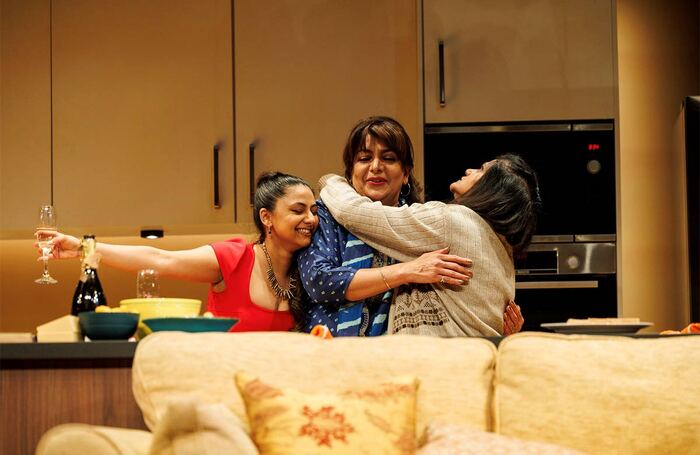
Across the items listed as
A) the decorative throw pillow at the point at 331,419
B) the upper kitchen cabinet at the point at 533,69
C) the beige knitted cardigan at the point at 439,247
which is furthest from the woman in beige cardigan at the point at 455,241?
the upper kitchen cabinet at the point at 533,69

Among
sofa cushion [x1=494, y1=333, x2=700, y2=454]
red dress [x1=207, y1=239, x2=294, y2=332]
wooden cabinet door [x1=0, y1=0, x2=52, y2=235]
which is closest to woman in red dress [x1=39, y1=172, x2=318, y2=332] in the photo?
red dress [x1=207, y1=239, x2=294, y2=332]

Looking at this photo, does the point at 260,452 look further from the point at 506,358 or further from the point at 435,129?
the point at 435,129

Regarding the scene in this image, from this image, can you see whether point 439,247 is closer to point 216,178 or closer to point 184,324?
point 184,324

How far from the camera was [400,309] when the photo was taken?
8.21ft

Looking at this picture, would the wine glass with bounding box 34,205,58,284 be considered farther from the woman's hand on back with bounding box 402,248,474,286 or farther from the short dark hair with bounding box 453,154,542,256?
the short dark hair with bounding box 453,154,542,256

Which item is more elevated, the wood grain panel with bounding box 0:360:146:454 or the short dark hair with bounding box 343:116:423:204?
the short dark hair with bounding box 343:116:423:204

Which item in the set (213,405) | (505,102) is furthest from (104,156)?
(213,405)

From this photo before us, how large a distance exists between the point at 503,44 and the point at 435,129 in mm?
436

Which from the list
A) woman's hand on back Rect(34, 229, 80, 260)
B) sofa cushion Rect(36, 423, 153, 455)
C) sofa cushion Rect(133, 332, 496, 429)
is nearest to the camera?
sofa cushion Rect(36, 423, 153, 455)

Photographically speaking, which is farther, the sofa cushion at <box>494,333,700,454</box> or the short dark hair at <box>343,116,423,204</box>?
the short dark hair at <box>343,116,423,204</box>

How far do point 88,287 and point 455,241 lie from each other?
972mm

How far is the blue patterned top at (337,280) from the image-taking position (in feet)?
8.07

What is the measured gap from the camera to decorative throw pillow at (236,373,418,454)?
1.70m

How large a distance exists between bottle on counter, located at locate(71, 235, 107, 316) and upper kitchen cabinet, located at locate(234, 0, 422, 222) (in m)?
1.66
